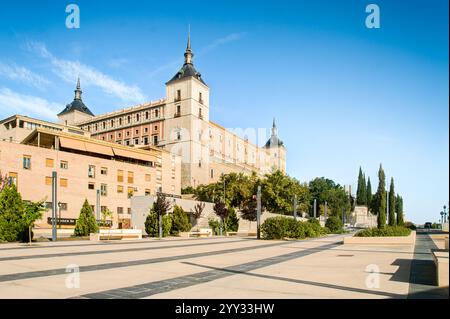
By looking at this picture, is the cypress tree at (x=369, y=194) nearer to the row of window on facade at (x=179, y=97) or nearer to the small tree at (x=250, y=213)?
the row of window on facade at (x=179, y=97)

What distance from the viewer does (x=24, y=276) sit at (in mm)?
9062

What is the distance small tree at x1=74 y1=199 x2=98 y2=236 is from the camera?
29.1m

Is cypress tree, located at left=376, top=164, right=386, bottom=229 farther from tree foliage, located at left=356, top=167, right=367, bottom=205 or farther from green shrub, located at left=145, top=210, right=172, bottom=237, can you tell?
tree foliage, located at left=356, top=167, right=367, bottom=205

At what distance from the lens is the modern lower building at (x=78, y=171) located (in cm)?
4347

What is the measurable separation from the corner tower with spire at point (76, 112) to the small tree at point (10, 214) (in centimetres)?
8766

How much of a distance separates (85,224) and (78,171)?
2216cm

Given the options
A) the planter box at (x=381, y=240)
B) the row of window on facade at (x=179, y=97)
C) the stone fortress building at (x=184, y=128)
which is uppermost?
the row of window on facade at (x=179, y=97)

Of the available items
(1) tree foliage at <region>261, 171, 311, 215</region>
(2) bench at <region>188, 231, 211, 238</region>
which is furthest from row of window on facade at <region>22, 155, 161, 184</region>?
(2) bench at <region>188, 231, 211, 238</region>

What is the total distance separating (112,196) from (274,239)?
31982mm

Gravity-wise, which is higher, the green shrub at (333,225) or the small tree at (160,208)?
the small tree at (160,208)

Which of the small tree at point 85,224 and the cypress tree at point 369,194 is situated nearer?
the small tree at point 85,224

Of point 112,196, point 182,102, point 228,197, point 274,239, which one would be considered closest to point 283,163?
point 182,102

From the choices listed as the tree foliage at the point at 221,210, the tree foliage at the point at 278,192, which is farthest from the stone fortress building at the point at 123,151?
the tree foliage at the point at 278,192

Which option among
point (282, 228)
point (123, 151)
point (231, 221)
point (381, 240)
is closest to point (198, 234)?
point (231, 221)
